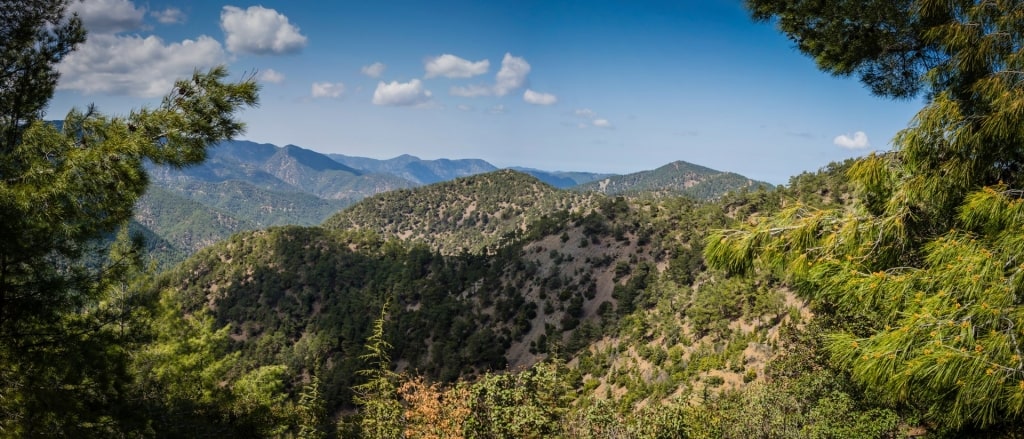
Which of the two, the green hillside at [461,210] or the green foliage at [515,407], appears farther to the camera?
the green hillside at [461,210]

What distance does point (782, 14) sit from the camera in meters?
6.25

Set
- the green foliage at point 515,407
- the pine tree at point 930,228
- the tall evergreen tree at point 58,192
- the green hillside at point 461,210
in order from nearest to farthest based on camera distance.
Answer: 1. the pine tree at point 930,228
2. the tall evergreen tree at point 58,192
3. the green foliage at point 515,407
4. the green hillside at point 461,210

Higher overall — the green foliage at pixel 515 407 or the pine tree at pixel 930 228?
the pine tree at pixel 930 228

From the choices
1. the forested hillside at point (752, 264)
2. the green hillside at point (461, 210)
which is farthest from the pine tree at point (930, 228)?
the green hillside at point (461, 210)

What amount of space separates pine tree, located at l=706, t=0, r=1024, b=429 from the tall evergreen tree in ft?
24.7

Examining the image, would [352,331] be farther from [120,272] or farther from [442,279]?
[120,272]

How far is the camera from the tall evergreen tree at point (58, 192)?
649 centimetres

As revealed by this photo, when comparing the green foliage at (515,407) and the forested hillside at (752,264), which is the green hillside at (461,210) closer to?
the forested hillside at (752,264)

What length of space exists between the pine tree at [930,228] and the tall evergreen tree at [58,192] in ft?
24.7

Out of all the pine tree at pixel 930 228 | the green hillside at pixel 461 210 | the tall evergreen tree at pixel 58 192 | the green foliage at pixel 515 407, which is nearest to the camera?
the pine tree at pixel 930 228

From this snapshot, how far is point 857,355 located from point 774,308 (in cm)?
4640

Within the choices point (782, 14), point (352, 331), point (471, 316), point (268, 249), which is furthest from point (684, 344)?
point (268, 249)

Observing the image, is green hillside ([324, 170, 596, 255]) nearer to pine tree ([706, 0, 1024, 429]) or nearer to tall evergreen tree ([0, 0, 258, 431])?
tall evergreen tree ([0, 0, 258, 431])

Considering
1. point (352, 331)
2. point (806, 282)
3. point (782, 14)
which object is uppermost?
point (782, 14)
